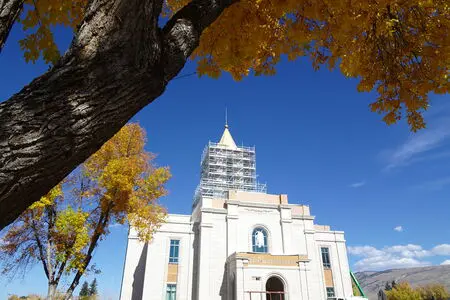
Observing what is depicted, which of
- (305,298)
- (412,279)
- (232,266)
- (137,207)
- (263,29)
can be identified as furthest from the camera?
(412,279)

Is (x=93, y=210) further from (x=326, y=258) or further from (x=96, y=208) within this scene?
(x=326, y=258)

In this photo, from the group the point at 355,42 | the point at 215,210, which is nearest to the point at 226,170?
the point at 215,210

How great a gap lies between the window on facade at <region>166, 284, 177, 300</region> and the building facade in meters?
0.07

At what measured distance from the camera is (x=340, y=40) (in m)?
3.58

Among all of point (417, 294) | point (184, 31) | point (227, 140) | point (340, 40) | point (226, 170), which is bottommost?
point (417, 294)

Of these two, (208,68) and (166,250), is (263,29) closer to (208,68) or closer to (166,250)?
(208,68)

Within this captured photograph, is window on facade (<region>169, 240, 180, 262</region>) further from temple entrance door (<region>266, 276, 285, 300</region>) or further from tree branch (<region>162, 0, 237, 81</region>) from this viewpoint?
tree branch (<region>162, 0, 237, 81</region>)

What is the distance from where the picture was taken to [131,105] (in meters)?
1.60

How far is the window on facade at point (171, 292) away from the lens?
76.5ft

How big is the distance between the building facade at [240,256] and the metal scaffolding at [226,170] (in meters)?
13.4

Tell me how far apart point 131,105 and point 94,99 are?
0.19m

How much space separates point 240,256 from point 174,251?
6.36 m

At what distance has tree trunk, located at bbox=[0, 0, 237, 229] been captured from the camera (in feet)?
4.35

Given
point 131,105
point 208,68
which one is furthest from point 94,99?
point 208,68
